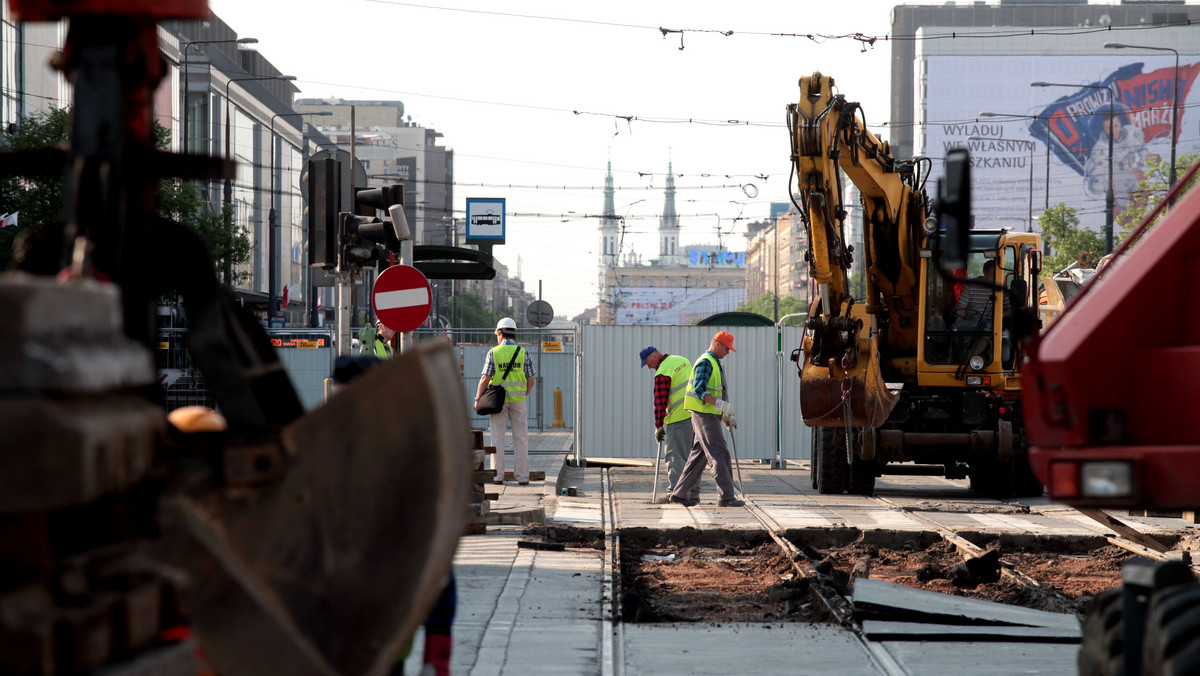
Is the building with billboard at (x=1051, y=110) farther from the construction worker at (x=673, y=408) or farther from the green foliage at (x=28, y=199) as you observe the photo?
the construction worker at (x=673, y=408)

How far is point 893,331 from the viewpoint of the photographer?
1758cm

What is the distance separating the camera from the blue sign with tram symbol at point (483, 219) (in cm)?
2258

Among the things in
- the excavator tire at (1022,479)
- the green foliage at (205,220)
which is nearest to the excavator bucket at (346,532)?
the excavator tire at (1022,479)

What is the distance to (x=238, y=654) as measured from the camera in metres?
3.47

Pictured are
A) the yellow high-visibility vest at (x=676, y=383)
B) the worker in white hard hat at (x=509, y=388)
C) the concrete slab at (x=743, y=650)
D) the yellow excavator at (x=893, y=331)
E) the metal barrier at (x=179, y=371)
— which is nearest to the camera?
the concrete slab at (x=743, y=650)

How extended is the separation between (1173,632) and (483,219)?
19463 mm

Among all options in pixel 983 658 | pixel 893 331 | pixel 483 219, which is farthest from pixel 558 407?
pixel 983 658

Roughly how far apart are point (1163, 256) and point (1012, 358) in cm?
1292

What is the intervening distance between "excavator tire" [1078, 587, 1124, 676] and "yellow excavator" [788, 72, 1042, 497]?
10.5 m

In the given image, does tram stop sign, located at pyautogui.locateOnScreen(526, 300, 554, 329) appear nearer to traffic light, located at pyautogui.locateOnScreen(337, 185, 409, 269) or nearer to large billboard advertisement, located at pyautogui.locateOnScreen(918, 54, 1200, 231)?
traffic light, located at pyautogui.locateOnScreen(337, 185, 409, 269)

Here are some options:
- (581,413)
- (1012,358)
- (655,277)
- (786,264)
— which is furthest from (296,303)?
(655,277)

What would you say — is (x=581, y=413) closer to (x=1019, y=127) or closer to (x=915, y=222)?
(x=915, y=222)

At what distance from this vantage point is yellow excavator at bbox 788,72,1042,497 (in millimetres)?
15266

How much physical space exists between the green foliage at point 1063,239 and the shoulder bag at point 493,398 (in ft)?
120
